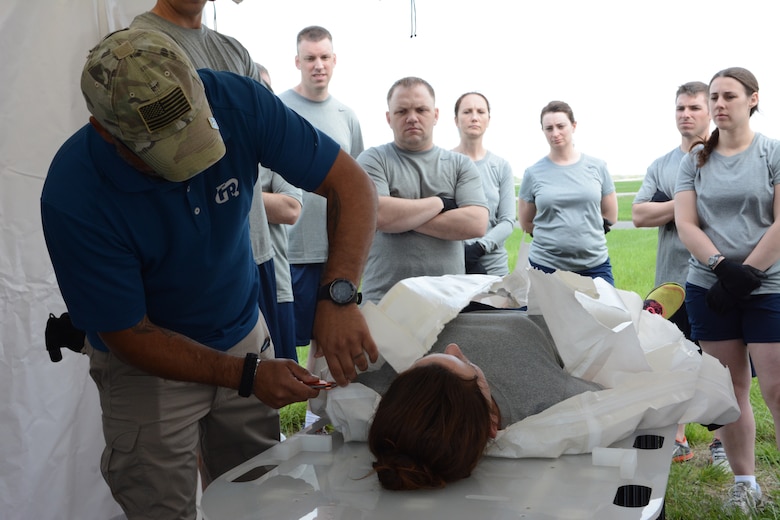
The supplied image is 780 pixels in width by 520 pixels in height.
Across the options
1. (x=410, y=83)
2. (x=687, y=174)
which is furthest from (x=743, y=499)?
(x=410, y=83)

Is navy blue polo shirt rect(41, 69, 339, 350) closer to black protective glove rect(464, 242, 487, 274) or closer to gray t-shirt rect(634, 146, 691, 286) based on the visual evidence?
black protective glove rect(464, 242, 487, 274)

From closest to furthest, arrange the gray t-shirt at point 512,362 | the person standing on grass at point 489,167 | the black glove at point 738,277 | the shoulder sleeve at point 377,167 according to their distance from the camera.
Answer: the gray t-shirt at point 512,362 → the black glove at point 738,277 → the shoulder sleeve at point 377,167 → the person standing on grass at point 489,167

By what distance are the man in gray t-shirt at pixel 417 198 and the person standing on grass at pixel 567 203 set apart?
0.88 m

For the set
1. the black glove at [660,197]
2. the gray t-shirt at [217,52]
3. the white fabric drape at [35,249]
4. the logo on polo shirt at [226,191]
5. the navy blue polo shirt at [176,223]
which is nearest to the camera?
the navy blue polo shirt at [176,223]

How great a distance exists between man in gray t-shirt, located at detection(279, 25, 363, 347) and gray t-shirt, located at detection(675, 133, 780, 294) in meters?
1.69

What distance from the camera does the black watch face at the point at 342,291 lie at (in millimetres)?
1609

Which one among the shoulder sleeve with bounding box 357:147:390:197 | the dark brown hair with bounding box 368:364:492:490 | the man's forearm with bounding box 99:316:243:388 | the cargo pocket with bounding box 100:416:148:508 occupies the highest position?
the shoulder sleeve with bounding box 357:147:390:197

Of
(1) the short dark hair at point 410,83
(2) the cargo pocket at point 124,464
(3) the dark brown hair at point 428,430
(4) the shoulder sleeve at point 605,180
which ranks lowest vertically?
(2) the cargo pocket at point 124,464

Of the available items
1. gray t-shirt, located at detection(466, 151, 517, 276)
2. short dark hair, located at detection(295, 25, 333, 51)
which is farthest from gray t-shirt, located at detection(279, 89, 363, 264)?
gray t-shirt, located at detection(466, 151, 517, 276)

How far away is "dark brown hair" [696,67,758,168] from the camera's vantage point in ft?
9.45

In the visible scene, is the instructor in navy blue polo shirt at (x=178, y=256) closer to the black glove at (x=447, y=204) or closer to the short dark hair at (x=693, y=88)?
the black glove at (x=447, y=204)

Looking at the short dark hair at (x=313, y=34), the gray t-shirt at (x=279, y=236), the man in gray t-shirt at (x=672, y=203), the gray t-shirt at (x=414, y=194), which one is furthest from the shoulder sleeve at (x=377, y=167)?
the man in gray t-shirt at (x=672, y=203)

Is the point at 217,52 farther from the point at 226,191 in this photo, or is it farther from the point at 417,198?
the point at 417,198

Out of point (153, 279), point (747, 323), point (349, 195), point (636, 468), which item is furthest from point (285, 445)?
point (747, 323)
